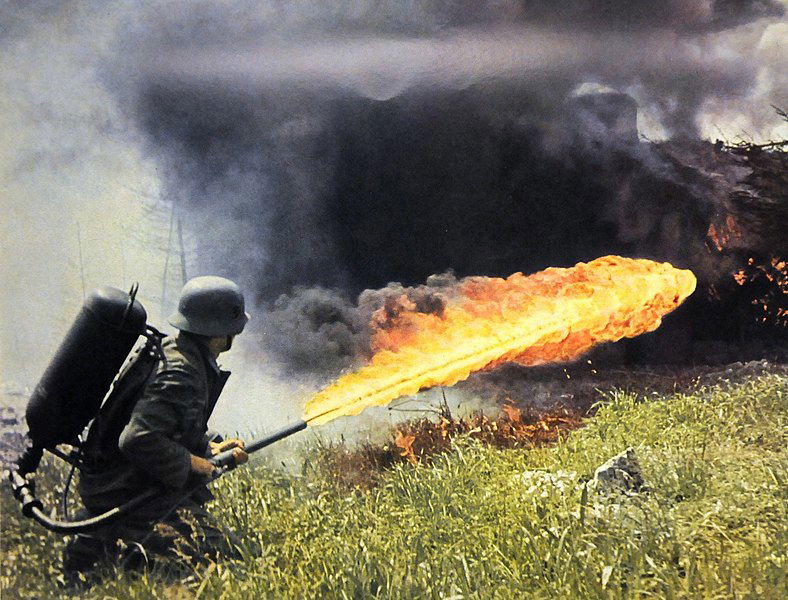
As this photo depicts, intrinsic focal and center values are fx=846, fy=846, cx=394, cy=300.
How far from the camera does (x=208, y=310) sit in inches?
151

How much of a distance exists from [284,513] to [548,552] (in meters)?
1.33

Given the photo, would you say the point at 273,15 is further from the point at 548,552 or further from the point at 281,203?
the point at 548,552

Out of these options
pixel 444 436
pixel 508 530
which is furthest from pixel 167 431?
pixel 444 436

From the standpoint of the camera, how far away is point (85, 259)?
15.8ft

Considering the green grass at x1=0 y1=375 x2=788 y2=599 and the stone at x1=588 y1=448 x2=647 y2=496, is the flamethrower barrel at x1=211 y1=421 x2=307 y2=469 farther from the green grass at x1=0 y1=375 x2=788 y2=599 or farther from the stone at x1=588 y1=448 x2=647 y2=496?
the stone at x1=588 y1=448 x2=647 y2=496

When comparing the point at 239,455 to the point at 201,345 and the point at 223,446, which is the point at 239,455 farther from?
the point at 201,345

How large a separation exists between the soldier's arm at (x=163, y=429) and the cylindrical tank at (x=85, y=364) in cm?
20

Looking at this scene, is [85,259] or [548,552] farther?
[85,259]

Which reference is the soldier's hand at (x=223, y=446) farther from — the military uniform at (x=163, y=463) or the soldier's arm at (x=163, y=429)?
the soldier's arm at (x=163, y=429)

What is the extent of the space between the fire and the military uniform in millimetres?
1292

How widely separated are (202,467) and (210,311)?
0.70m

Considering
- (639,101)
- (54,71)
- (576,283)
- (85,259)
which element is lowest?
(576,283)

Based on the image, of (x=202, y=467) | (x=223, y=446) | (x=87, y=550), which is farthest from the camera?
(x=223, y=446)

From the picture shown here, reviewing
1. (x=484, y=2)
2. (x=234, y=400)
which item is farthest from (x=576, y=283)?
(x=234, y=400)
